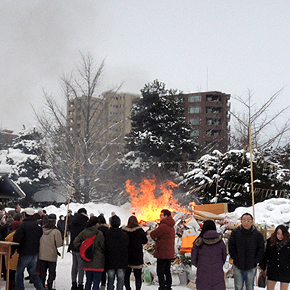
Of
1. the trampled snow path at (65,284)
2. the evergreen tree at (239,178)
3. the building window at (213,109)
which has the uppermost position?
the building window at (213,109)

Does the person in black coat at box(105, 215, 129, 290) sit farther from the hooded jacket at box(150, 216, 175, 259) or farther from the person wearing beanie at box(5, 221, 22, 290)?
the person wearing beanie at box(5, 221, 22, 290)

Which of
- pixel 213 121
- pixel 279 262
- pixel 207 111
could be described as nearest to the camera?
pixel 279 262

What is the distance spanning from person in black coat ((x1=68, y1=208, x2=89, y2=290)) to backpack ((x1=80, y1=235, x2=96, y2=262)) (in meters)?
1.26

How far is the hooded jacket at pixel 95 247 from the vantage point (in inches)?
276

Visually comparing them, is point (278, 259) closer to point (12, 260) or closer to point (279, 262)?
point (279, 262)

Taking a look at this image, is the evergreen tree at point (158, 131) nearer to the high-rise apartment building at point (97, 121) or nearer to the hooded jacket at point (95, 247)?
the high-rise apartment building at point (97, 121)

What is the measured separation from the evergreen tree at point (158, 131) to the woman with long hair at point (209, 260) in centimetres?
2427

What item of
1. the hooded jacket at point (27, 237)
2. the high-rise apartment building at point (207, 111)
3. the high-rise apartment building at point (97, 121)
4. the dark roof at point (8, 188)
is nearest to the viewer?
the hooded jacket at point (27, 237)

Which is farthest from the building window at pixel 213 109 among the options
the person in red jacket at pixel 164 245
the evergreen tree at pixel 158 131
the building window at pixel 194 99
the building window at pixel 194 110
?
the person in red jacket at pixel 164 245

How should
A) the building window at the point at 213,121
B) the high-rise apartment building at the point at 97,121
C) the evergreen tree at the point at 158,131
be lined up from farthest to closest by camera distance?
the building window at the point at 213,121
the high-rise apartment building at the point at 97,121
the evergreen tree at the point at 158,131

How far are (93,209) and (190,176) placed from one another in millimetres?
8777

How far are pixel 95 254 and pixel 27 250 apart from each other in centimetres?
134

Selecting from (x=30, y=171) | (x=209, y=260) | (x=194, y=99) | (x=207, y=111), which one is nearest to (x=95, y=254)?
(x=209, y=260)

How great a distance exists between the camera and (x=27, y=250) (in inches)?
284
